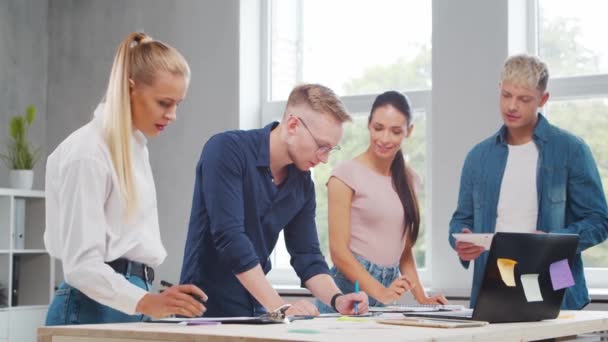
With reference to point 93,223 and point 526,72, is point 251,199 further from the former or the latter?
point 526,72

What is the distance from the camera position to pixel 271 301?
2334 millimetres

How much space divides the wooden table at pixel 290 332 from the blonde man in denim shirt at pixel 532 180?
114 cm

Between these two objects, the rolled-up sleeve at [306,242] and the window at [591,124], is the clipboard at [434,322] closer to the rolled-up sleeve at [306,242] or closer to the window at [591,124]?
the rolled-up sleeve at [306,242]

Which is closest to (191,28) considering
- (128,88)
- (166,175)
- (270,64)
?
(270,64)

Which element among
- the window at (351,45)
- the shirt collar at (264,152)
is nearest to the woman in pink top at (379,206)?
the shirt collar at (264,152)

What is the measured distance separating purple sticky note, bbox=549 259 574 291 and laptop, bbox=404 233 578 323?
12 millimetres

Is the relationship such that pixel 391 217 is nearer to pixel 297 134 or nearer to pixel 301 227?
pixel 301 227

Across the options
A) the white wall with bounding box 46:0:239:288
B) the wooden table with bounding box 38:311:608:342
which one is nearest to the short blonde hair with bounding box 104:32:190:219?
the wooden table with bounding box 38:311:608:342

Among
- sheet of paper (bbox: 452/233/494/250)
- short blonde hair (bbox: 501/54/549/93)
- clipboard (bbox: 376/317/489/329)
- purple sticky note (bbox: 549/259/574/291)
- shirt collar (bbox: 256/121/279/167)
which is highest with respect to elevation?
short blonde hair (bbox: 501/54/549/93)

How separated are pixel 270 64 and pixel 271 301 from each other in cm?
329

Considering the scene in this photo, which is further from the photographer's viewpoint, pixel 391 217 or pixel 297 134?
pixel 391 217

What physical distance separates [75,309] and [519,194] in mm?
1856

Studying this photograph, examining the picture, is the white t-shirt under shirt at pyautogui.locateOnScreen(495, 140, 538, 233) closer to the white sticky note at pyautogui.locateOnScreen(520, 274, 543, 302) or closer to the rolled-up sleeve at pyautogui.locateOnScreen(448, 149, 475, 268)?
the rolled-up sleeve at pyautogui.locateOnScreen(448, 149, 475, 268)

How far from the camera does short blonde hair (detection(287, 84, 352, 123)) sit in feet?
8.02
